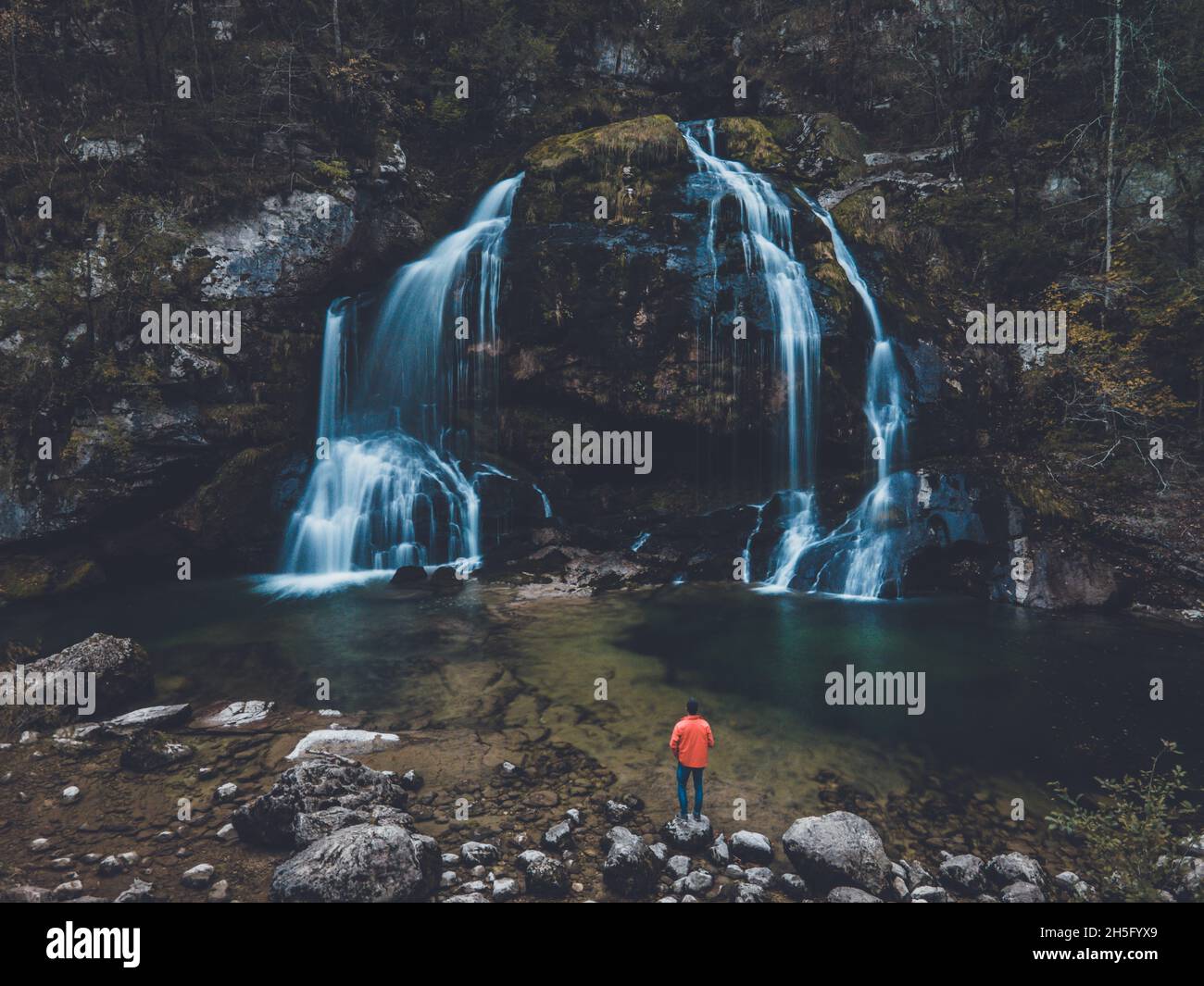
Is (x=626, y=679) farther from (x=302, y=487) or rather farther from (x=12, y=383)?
(x=12, y=383)

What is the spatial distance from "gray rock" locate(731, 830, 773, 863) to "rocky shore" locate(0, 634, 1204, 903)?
2 cm

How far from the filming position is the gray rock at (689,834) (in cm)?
716

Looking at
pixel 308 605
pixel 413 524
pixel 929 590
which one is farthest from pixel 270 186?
pixel 929 590

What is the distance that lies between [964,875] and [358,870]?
628 centimetres

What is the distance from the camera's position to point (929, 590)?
17562mm

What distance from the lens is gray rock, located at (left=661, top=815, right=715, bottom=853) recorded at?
7.16 metres

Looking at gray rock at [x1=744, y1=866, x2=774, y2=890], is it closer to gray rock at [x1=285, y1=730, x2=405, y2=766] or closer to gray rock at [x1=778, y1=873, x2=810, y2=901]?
gray rock at [x1=778, y1=873, x2=810, y2=901]

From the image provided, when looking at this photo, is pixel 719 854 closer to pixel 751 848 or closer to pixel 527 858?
pixel 751 848

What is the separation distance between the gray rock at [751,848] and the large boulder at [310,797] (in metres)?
4.14

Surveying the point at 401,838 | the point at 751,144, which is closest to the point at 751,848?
the point at 401,838

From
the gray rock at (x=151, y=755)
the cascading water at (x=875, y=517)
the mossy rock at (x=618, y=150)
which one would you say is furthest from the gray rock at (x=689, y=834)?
the mossy rock at (x=618, y=150)

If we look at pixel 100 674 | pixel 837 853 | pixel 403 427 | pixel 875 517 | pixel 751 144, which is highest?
pixel 751 144

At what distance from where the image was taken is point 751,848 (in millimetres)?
7070
